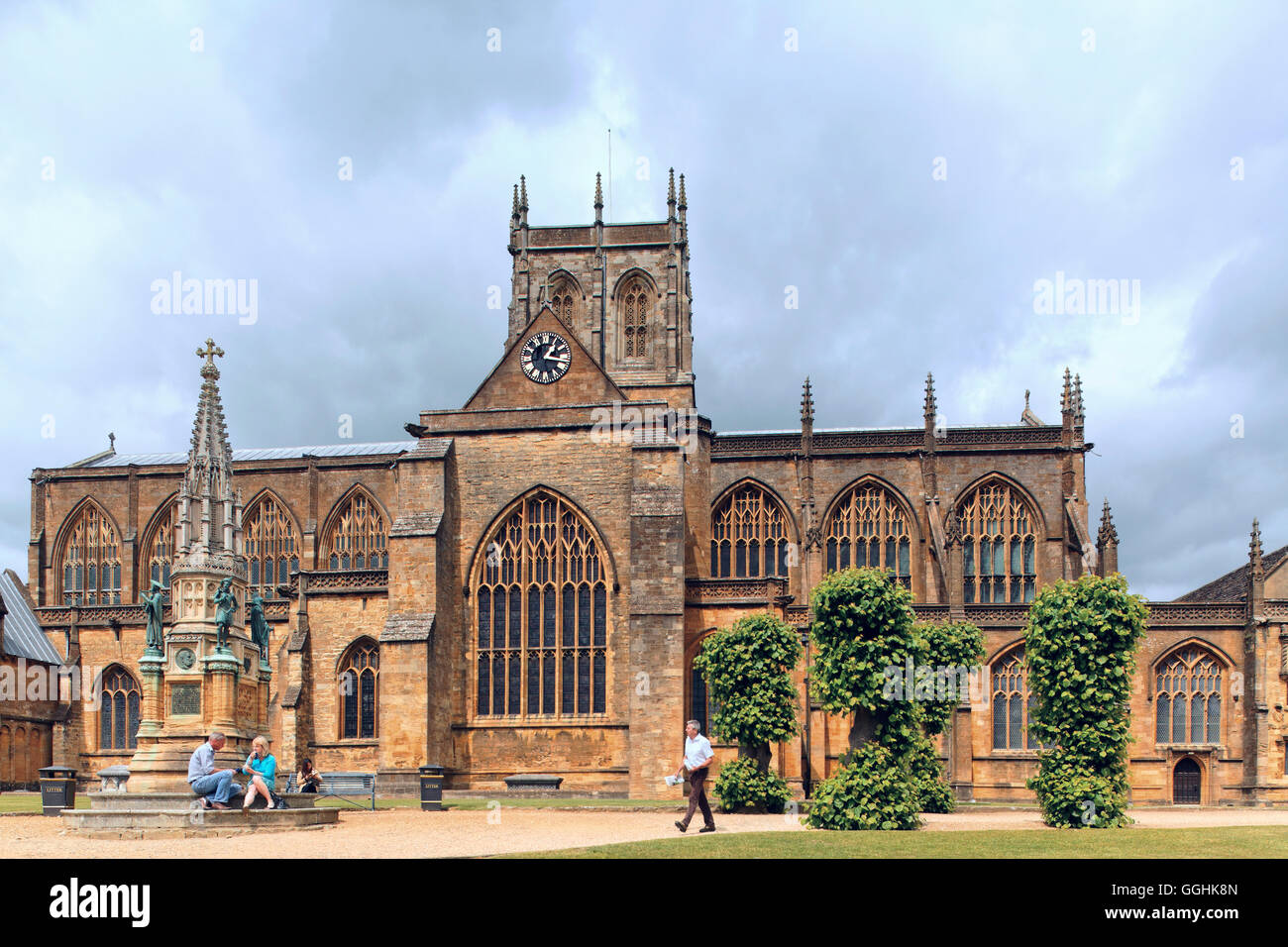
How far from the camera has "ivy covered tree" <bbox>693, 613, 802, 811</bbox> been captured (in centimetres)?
3603

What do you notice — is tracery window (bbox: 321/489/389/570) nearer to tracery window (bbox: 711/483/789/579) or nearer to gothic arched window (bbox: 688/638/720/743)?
tracery window (bbox: 711/483/789/579)

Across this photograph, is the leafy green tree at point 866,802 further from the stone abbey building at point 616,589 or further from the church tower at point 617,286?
the church tower at point 617,286

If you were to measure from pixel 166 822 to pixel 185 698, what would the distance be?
13.9 feet

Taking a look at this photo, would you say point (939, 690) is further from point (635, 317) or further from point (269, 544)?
point (269, 544)

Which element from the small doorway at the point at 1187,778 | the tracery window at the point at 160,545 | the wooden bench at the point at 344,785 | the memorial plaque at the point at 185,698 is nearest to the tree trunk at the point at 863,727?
the wooden bench at the point at 344,785

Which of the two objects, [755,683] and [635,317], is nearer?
[755,683]

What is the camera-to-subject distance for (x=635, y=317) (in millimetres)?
61844

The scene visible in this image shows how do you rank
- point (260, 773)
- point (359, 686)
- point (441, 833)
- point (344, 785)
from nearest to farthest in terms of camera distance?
1. point (260, 773)
2. point (441, 833)
3. point (344, 785)
4. point (359, 686)

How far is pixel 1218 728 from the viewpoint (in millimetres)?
47031

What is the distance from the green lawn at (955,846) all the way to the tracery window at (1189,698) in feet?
80.9

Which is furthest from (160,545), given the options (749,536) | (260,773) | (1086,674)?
(1086,674)

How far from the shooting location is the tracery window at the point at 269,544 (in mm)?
57031

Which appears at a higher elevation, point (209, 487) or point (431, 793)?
point (209, 487)
